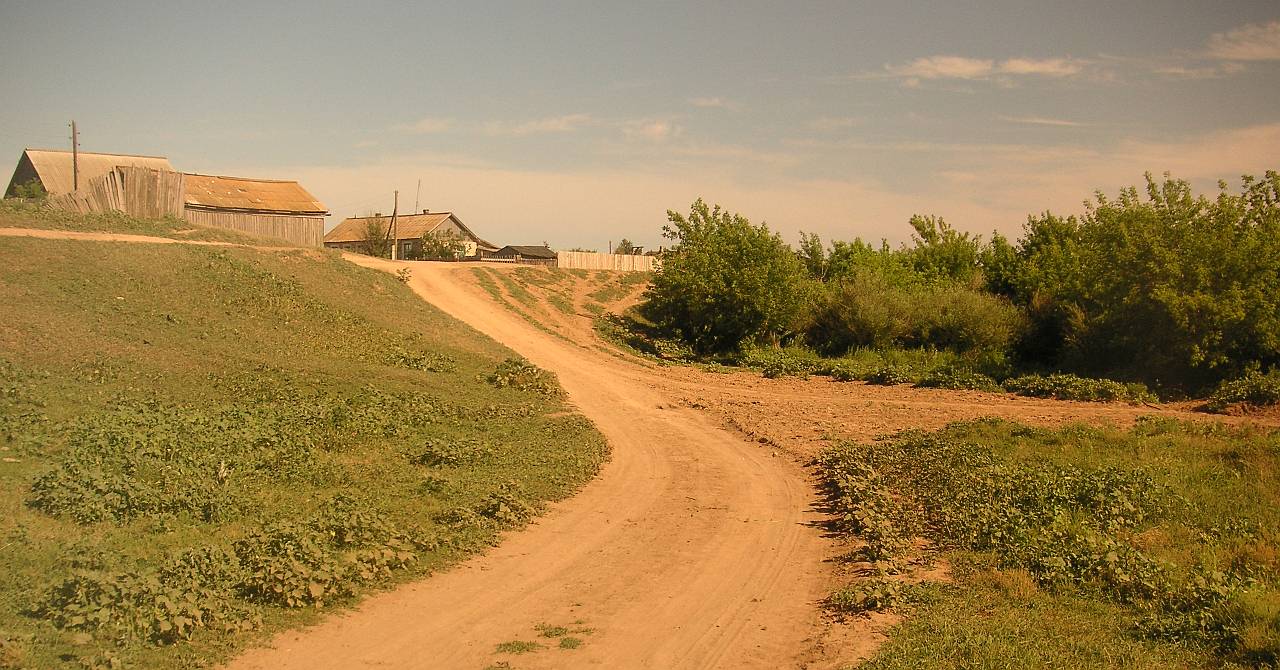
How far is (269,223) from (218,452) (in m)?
31.6

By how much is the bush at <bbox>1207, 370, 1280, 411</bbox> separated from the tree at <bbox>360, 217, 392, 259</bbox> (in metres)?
45.2

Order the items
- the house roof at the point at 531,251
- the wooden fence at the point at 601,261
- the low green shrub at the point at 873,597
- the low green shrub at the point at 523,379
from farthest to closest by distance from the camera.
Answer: the house roof at the point at 531,251
the wooden fence at the point at 601,261
the low green shrub at the point at 523,379
the low green shrub at the point at 873,597

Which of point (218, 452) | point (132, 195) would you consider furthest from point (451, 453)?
point (132, 195)

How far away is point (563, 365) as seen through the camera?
25.6 m

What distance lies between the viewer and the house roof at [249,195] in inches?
1583

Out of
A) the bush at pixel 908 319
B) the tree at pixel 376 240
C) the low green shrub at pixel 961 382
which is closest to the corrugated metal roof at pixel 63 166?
the tree at pixel 376 240

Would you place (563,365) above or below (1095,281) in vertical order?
below

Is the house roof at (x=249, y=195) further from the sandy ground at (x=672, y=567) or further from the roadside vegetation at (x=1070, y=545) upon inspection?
the roadside vegetation at (x=1070, y=545)

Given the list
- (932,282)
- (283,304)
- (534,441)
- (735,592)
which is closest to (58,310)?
(283,304)

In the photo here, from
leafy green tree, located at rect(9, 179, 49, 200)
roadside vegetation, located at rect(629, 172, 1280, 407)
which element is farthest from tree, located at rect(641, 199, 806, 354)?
leafy green tree, located at rect(9, 179, 49, 200)

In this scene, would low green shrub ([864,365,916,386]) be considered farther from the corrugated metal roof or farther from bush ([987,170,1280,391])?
the corrugated metal roof

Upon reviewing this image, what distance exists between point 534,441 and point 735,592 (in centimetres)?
710

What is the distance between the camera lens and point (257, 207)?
41.2m

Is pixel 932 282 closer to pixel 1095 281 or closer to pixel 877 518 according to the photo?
pixel 1095 281
